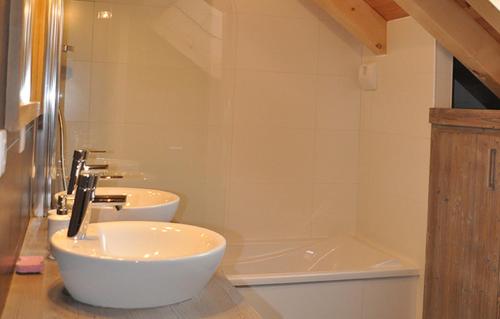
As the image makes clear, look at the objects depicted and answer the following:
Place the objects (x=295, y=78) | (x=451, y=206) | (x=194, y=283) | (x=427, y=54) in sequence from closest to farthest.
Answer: (x=194, y=283) → (x=451, y=206) → (x=427, y=54) → (x=295, y=78)

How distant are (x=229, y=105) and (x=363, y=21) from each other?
94 cm

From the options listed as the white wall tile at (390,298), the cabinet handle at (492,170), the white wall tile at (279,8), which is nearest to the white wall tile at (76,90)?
the white wall tile at (279,8)

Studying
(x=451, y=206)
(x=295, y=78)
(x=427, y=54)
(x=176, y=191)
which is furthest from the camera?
(x=295, y=78)

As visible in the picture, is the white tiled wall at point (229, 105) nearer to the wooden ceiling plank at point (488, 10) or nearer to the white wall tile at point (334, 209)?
the white wall tile at point (334, 209)

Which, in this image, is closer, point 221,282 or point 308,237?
point 221,282

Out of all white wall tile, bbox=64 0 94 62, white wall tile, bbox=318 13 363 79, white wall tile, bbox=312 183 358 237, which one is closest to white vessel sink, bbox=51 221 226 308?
white wall tile, bbox=64 0 94 62

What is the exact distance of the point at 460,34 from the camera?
8.92 ft

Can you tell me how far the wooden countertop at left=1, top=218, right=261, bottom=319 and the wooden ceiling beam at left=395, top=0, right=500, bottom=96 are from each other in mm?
1678

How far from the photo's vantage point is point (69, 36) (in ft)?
10.1

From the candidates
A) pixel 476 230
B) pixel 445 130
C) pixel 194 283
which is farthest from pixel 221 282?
pixel 445 130

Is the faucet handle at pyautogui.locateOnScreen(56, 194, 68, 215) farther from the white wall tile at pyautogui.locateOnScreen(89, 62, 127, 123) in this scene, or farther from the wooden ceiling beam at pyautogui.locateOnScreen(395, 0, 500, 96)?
the wooden ceiling beam at pyautogui.locateOnScreen(395, 0, 500, 96)

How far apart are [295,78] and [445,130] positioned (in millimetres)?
1053

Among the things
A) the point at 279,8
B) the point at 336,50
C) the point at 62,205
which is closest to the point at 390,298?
the point at 336,50

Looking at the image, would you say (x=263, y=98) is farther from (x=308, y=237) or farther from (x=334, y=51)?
(x=308, y=237)
